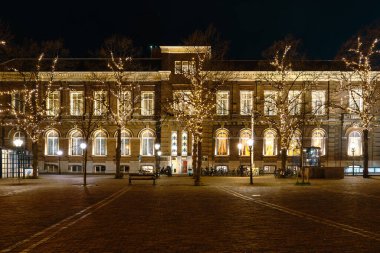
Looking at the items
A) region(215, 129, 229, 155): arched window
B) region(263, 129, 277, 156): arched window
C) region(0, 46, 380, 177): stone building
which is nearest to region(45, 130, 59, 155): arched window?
region(0, 46, 380, 177): stone building

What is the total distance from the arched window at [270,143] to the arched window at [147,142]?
1296cm

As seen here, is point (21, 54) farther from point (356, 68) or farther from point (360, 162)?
point (360, 162)

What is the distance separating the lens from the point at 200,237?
535 inches

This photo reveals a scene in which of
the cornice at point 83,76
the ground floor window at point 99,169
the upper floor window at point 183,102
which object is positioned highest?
the cornice at point 83,76

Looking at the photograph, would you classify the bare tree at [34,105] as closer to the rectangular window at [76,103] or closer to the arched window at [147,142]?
the rectangular window at [76,103]

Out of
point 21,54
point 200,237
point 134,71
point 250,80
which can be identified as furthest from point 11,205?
point 250,80

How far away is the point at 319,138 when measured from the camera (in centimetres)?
6581

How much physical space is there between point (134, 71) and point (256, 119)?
14.7 m

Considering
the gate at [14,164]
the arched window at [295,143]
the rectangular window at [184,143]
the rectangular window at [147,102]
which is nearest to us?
the gate at [14,164]

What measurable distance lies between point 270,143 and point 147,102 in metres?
15.0

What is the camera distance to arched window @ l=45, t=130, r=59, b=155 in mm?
66562

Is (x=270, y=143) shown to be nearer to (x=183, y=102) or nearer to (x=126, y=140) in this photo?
(x=183, y=102)

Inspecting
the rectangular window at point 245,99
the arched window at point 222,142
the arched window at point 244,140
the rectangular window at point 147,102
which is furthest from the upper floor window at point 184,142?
the rectangular window at point 245,99

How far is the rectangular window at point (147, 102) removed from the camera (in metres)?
66.4
